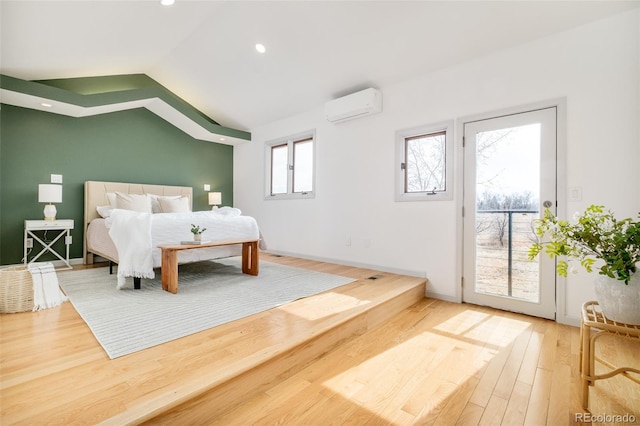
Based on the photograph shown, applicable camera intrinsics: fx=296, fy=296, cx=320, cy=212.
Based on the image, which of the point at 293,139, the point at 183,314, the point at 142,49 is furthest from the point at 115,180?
the point at 183,314

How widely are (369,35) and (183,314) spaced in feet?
10.4

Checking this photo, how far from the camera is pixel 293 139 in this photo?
4906 millimetres

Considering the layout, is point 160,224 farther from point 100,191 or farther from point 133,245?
point 100,191

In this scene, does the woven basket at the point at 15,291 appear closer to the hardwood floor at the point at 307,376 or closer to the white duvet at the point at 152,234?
the hardwood floor at the point at 307,376

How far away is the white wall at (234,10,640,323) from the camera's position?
2.30m

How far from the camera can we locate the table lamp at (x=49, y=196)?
144 inches

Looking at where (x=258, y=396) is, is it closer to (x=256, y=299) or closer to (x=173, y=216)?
(x=256, y=299)

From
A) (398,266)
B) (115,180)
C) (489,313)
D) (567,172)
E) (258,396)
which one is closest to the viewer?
(258,396)

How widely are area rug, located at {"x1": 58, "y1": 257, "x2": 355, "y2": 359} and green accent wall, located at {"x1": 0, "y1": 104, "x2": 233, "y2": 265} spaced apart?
1.25 metres

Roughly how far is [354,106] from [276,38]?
4.01 feet

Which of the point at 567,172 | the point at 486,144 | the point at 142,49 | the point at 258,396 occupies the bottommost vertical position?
the point at 258,396

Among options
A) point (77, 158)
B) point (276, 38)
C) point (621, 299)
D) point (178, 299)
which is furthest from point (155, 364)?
point (77, 158)

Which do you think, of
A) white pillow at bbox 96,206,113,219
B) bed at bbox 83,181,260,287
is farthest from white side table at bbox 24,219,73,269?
white pillow at bbox 96,206,113,219

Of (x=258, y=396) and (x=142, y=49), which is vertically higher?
(x=142, y=49)
